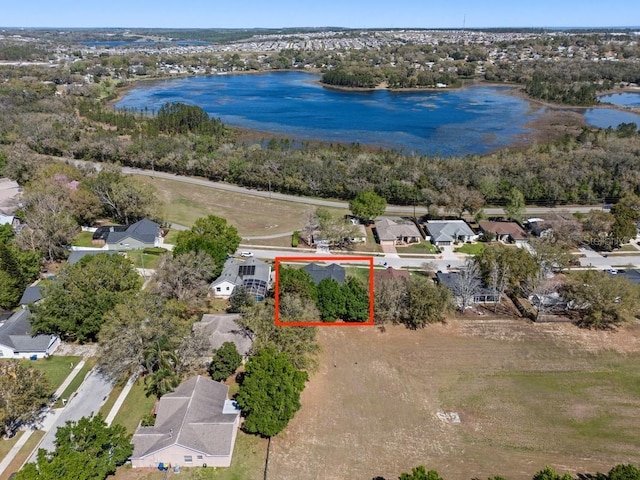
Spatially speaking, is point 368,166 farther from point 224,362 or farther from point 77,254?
point 224,362

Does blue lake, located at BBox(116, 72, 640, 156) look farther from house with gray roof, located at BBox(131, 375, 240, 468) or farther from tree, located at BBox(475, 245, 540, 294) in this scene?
house with gray roof, located at BBox(131, 375, 240, 468)

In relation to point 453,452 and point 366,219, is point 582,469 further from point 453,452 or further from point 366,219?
point 366,219

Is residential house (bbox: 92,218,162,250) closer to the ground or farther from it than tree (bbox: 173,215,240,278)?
closer to the ground

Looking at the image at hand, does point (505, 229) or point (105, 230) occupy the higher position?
point (105, 230)

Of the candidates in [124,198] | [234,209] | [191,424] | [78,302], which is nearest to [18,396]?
[78,302]

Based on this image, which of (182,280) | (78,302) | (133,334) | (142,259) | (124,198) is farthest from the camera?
(124,198)

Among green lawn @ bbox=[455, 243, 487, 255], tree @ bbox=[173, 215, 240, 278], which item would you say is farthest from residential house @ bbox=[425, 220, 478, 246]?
tree @ bbox=[173, 215, 240, 278]

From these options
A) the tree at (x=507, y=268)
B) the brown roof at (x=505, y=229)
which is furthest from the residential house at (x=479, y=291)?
the brown roof at (x=505, y=229)
